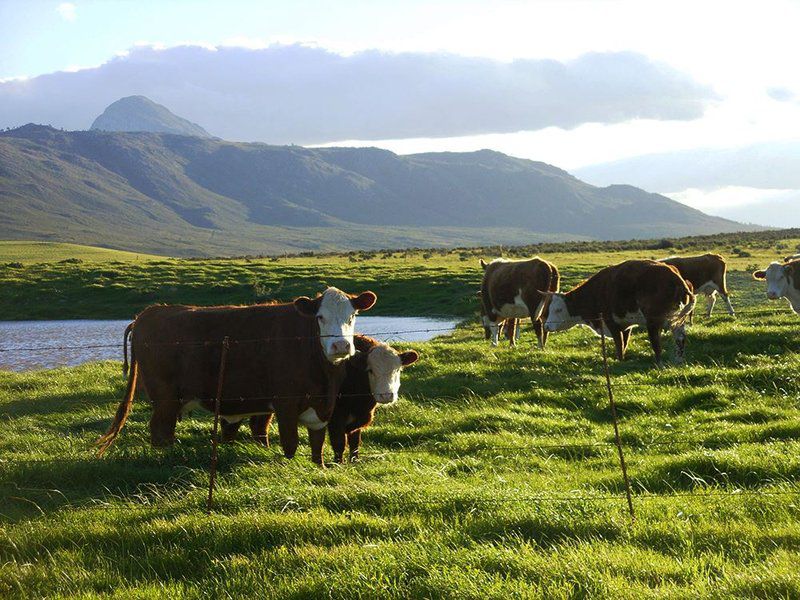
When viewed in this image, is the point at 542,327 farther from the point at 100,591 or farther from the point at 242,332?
the point at 100,591

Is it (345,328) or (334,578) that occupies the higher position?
(345,328)

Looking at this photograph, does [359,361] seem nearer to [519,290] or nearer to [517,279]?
[519,290]

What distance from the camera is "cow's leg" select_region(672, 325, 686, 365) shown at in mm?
17891

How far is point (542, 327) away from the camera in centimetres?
2191

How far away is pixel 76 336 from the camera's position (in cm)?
3669

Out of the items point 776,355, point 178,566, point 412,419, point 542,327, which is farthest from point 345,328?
point 542,327

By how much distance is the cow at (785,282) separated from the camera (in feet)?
74.3

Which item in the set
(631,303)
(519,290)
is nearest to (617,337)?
(631,303)

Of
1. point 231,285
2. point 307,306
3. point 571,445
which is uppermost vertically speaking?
point 307,306


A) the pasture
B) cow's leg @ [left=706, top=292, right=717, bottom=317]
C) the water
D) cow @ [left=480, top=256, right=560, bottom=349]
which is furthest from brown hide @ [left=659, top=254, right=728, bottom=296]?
the pasture

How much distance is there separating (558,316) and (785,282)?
728 cm

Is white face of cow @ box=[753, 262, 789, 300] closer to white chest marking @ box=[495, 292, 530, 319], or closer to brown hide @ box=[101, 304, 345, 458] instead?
white chest marking @ box=[495, 292, 530, 319]

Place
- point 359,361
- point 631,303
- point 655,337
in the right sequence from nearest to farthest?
point 359,361 → point 655,337 → point 631,303

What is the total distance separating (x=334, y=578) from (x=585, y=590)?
6.42 ft
